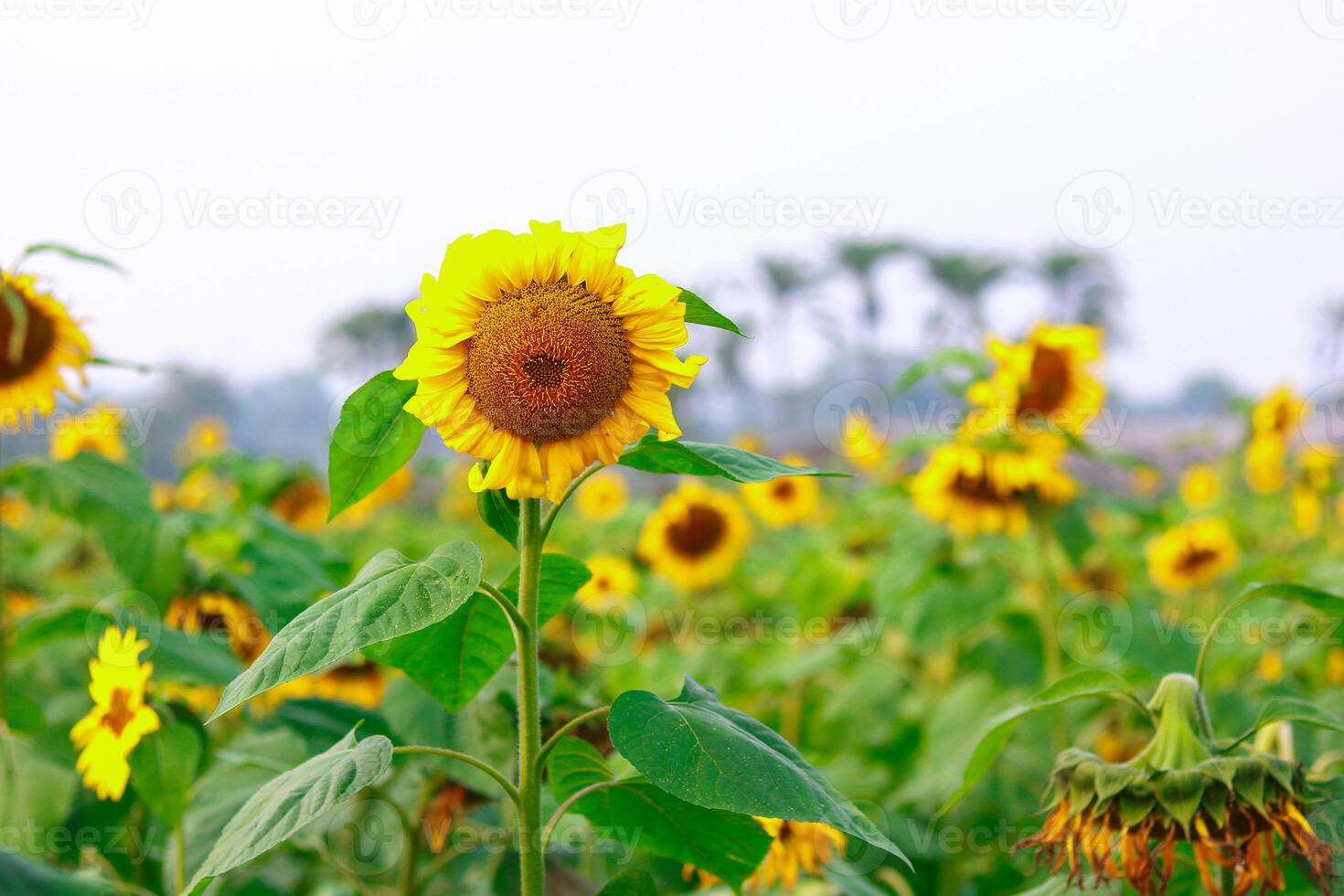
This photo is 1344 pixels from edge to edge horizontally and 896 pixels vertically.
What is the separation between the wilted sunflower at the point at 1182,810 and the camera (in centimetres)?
87

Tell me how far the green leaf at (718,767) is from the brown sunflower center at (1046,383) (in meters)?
1.42

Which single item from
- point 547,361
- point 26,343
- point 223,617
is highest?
point 547,361

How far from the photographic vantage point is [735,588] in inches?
143

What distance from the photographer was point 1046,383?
212cm

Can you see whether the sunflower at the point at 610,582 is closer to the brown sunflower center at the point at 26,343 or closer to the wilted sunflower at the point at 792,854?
the brown sunflower center at the point at 26,343

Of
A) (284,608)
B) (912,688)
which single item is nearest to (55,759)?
(284,608)

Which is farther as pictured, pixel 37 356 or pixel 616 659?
pixel 616 659

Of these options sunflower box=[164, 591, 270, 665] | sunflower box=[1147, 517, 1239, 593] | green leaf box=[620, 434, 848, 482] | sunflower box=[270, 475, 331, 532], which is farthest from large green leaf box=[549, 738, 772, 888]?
sunflower box=[1147, 517, 1239, 593]

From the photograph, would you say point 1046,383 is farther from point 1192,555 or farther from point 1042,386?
point 1192,555

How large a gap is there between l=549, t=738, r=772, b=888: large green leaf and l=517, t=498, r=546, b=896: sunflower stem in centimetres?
9

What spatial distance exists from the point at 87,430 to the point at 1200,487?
3.92m

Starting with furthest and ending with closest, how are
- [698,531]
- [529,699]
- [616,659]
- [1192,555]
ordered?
[698,531], [1192,555], [616,659], [529,699]

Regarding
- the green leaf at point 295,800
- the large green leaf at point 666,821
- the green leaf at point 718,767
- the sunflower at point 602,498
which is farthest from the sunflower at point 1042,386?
the sunflower at point 602,498

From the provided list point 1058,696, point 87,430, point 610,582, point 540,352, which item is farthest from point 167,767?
point 610,582
